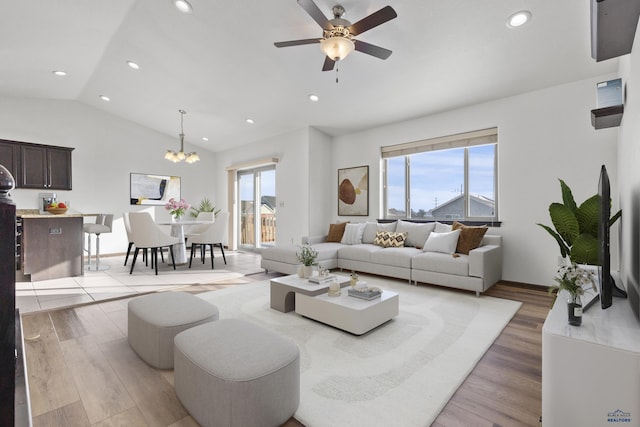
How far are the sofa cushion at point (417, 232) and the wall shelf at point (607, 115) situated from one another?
2.47 metres

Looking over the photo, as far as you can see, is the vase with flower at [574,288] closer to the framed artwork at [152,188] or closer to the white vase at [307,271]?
the white vase at [307,271]

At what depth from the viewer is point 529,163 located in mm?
4023

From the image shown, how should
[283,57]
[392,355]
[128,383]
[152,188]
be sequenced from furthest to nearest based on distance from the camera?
[152,188]
[283,57]
[392,355]
[128,383]

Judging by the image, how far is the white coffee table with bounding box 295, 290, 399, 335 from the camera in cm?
247

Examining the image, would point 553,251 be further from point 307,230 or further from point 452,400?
point 307,230

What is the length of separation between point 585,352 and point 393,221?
440 centimetres

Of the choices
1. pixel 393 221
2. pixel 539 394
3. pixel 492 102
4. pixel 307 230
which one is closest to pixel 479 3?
pixel 492 102

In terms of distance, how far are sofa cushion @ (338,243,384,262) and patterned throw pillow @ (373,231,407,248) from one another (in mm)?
113

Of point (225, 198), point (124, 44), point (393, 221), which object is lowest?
point (393, 221)

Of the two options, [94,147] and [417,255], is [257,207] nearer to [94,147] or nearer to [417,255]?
[94,147]

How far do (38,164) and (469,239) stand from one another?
7.69 metres

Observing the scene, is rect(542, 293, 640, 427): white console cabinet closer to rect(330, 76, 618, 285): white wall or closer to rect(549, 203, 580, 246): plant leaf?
rect(549, 203, 580, 246): plant leaf

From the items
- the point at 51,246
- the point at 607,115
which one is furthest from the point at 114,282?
the point at 607,115

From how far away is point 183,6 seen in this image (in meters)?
3.23
